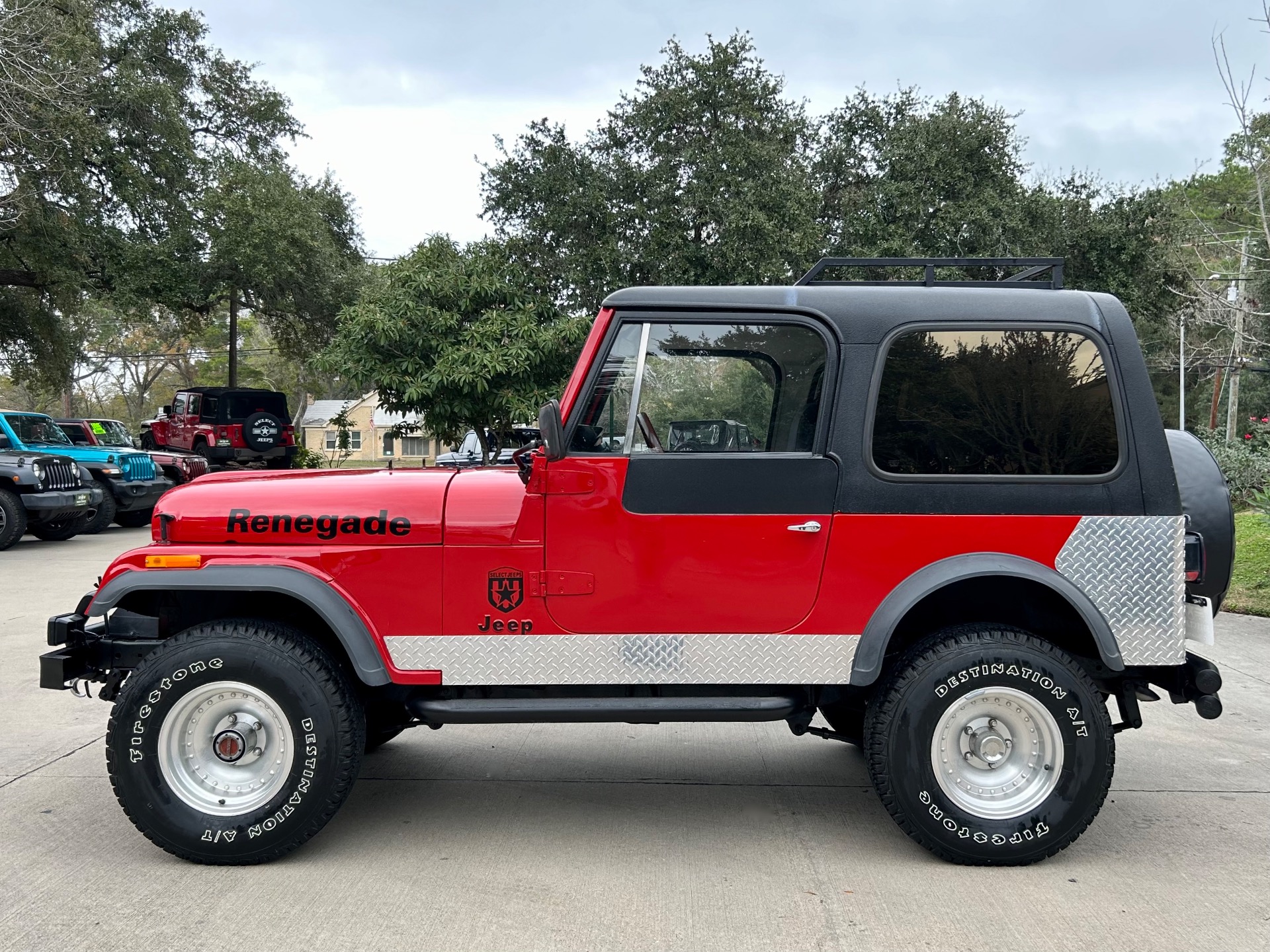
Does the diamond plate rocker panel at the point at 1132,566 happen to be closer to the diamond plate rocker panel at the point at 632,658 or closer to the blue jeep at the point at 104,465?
the diamond plate rocker panel at the point at 632,658

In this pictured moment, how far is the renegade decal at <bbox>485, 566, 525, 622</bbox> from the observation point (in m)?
3.85

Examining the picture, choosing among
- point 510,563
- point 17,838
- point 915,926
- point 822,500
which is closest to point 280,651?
point 510,563

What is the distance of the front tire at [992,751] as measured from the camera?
12.4 ft

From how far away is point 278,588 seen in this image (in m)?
3.78

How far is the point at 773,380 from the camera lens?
3.95 meters

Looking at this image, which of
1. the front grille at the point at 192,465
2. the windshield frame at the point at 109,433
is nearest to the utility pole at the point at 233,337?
the windshield frame at the point at 109,433

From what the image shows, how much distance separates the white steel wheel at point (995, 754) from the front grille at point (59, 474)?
540 inches

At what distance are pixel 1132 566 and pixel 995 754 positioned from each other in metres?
0.85

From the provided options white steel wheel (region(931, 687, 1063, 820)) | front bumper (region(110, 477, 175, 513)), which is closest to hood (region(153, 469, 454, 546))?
white steel wheel (region(931, 687, 1063, 820))

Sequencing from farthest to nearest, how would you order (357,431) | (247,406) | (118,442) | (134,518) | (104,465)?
(357,431)
(247,406)
(118,442)
(134,518)
(104,465)

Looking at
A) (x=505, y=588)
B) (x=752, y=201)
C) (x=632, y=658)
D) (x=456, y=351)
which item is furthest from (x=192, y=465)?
(x=632, y=658)

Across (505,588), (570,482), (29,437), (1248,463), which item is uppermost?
(29,437)

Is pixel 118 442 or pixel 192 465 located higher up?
pixel 118 442

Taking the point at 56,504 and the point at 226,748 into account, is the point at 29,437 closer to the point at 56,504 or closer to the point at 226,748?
the point at 56,504
